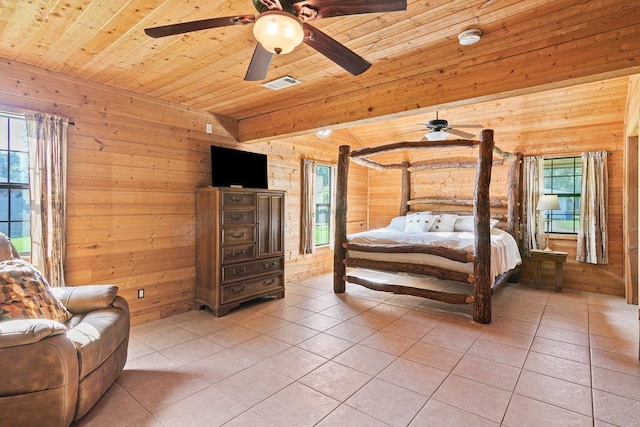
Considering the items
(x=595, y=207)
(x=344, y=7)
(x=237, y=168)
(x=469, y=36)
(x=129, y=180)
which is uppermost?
(x=469, y=36)

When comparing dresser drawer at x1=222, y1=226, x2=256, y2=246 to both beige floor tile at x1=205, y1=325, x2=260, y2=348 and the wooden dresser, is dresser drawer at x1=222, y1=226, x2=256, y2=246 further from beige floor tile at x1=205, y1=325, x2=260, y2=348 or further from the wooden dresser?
beige floor tile at x1=205, y1=325, x2=260, y2=348

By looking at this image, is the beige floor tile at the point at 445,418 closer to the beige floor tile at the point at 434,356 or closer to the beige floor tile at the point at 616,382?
the beige floor tile at the point at 434,356

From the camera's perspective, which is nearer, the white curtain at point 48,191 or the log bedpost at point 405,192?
the white curtain at point 48,191

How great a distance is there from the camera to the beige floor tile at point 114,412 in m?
2.09

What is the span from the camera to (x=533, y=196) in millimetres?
5609

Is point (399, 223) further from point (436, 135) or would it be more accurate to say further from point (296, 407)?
point (296, 407)

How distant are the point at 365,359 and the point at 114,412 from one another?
75.9 inches

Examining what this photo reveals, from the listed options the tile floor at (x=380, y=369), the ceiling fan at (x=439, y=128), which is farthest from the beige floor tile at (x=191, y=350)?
the ceiling fan at (x=439, y=128)

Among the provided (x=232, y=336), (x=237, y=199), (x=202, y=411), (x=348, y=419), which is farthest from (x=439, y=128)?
(x=202, y=411)

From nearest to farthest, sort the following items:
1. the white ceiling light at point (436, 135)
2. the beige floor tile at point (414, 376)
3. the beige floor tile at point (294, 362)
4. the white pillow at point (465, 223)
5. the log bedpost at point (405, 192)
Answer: the beige floor tile at point (414, 376) → the beige floor tile at point (294, 362) → the white ceiling light at point (436, 135) → the white pillow at point (465, 223) → the log bedpost at point (405, 192)

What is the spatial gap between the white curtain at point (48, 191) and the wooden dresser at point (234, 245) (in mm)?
1463

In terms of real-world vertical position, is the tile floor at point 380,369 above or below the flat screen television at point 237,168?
below

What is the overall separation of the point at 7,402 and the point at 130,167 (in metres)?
2.57

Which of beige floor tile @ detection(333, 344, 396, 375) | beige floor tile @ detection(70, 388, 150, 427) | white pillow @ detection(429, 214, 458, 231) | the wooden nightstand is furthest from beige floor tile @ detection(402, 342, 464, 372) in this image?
the wooden nightstand
